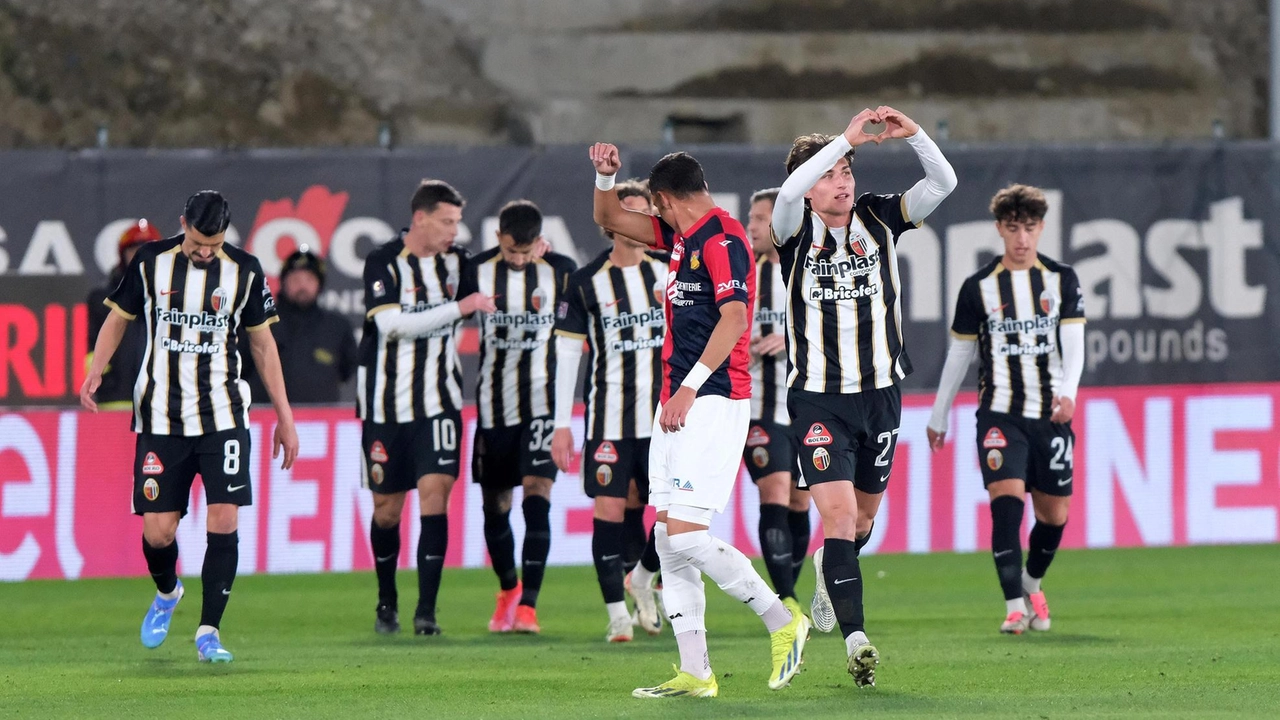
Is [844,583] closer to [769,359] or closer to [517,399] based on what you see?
[769,359]

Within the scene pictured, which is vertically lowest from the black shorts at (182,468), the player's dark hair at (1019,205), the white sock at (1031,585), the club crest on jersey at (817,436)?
the white sock at (1031,585)

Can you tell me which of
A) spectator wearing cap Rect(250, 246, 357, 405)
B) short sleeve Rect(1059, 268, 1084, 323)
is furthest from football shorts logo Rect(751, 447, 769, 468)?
spectator wearing cap Rect(250, 246, 357, 405)

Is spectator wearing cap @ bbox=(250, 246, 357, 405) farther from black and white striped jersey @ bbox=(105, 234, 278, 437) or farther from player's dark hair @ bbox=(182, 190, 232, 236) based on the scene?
player's dark hair @ bbox=(182, 190, 232, 236)

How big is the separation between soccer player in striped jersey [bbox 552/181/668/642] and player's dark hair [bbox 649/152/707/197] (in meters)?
2.10

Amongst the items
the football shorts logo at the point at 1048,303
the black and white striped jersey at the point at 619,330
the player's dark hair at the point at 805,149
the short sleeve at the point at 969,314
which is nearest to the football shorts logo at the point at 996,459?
the short sleeve at the point at 969,314

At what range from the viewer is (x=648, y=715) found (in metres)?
5.82

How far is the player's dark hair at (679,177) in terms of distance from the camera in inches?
250

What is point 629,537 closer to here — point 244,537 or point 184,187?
point 244,537

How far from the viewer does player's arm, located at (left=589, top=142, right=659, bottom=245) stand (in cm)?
657

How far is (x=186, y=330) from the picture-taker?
754 centimetres

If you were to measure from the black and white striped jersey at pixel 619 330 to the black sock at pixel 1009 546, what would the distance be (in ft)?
5.74

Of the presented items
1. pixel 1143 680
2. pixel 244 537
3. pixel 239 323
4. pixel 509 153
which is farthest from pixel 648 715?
pixel 509 153

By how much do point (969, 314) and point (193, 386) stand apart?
12.0 feet

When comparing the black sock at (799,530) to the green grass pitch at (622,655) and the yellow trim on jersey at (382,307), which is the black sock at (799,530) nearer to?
the green grass pitch at (622,655)
